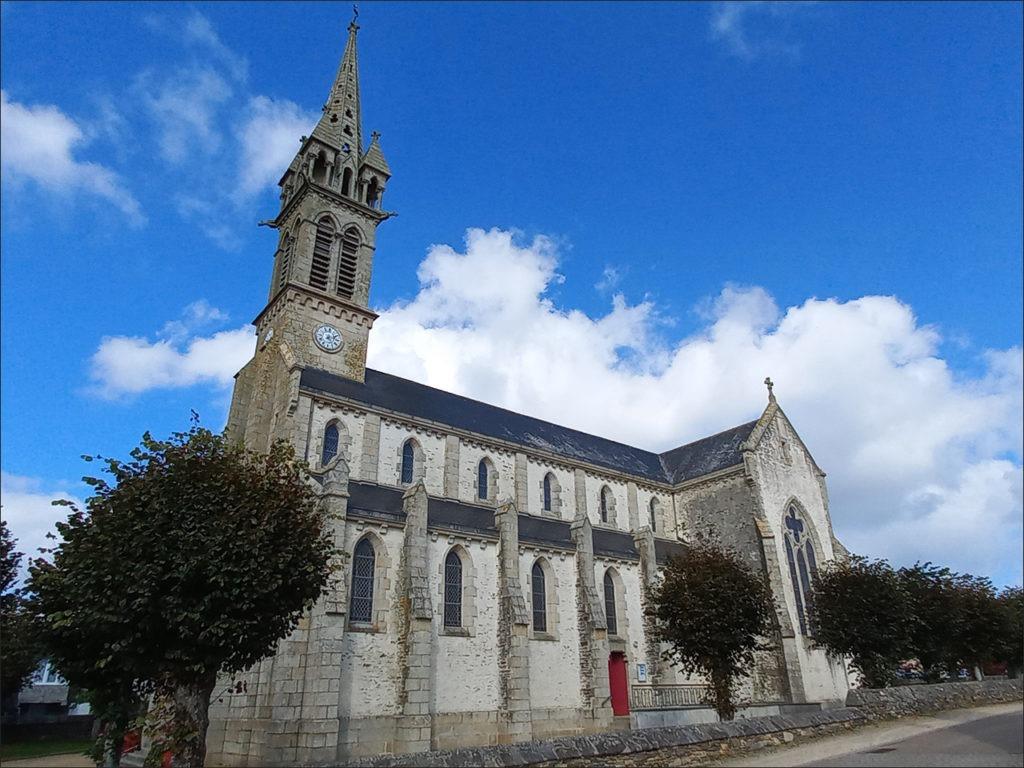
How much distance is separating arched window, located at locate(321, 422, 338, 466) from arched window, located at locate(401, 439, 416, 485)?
2996mm

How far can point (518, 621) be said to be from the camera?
76.7ft

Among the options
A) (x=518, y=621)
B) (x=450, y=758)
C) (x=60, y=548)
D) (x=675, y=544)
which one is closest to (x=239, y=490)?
(x=60, y=548)

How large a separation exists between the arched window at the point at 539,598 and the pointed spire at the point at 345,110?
2353 cm

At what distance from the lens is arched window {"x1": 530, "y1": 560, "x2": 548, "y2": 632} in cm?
2539

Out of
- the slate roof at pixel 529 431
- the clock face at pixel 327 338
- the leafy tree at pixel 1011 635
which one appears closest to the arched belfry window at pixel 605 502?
the slate roof at pixel 529 431

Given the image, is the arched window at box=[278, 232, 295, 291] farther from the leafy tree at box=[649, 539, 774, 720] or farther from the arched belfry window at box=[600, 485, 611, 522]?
the leafy tree at box=[649, 539, 774, 720]

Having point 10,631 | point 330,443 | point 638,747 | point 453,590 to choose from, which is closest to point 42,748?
point 10,631

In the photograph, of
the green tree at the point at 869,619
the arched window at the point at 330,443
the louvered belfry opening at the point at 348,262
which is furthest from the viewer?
the louvered belfry opening at the point at 348,262

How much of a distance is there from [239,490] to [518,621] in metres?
13.2

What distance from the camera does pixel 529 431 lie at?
3497cm

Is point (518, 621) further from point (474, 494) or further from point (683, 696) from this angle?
point (683, 696)

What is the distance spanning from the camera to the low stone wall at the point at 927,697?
62.5 ft

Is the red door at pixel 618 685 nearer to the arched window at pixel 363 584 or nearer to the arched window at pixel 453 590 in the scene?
the arched window at pixel 453 590

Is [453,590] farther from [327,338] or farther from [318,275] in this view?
[318,275]
